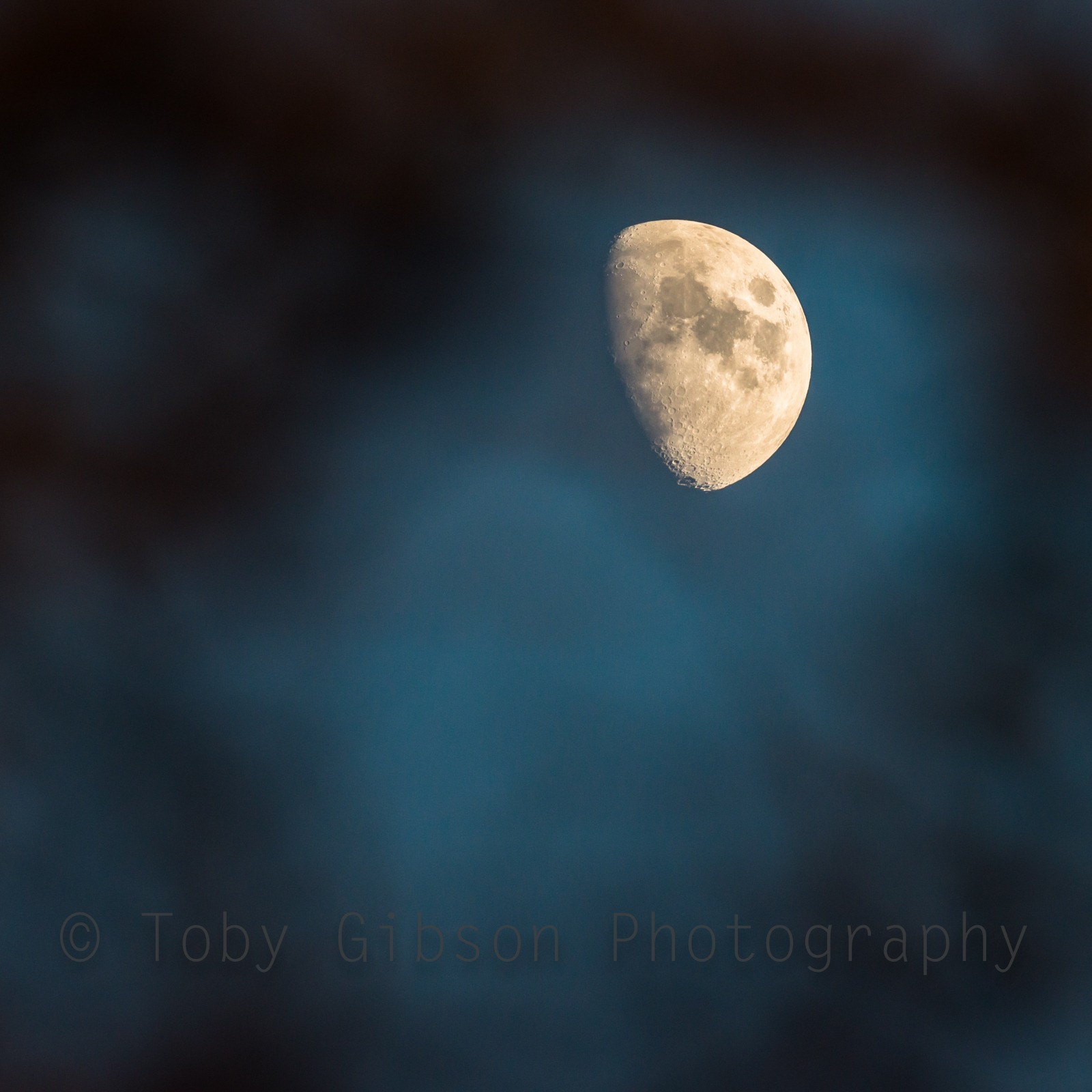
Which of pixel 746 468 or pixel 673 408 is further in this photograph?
pixel 746 468

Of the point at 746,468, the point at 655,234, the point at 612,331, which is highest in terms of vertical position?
the point at 655,234

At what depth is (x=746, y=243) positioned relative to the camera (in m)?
7.98

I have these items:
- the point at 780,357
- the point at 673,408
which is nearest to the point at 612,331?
the point at 673,408

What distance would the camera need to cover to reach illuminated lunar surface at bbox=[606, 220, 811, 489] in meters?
7.13

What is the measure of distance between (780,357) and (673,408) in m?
1.15

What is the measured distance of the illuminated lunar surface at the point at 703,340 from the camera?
7133 millimetres

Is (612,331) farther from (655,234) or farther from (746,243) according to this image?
(746,243)

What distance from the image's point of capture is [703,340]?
7.11m

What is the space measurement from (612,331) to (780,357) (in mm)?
1626

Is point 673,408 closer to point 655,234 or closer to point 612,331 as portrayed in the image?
point 612,331

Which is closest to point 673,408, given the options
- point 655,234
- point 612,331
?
point 612,331

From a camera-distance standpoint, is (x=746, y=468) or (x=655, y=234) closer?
(x=655, y=234)

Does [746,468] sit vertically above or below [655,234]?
below

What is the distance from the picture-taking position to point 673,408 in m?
7.48
